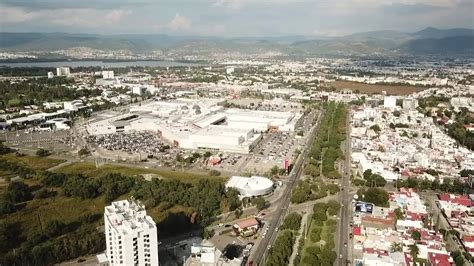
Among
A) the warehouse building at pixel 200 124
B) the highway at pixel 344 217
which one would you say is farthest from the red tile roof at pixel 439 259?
the warehouse building at pixel 200 124

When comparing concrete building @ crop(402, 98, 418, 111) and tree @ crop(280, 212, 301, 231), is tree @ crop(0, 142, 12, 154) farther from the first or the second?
concrete building @ crop(402, 98, 418, 111)

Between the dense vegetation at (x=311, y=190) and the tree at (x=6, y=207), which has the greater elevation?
the tree at (x=6, y=207)

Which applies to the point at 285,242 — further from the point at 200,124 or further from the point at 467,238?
the point at 200,124

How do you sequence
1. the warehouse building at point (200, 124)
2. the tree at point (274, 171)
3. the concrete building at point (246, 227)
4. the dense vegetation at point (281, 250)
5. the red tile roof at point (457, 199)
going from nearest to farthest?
the dense vegetation at point (281, 250), the concrete building at point (246, 227), the red tile roof at point (457, 199), the tree at point (274, 171), the warehouse building at point (200, 124)

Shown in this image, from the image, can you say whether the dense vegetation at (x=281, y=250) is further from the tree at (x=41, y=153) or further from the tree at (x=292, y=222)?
the tree at (x=41, y=153)

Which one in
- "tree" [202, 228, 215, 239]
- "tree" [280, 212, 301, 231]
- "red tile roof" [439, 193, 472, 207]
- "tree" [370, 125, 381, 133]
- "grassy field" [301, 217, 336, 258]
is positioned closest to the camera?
"grassy field" [301, 217, 336, 258]

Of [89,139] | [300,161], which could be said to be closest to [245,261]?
[300,161]

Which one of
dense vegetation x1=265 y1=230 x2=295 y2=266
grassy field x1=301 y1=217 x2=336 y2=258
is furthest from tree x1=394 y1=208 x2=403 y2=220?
dense vegetation x1=265 y1=230 x2=295 y2=266
